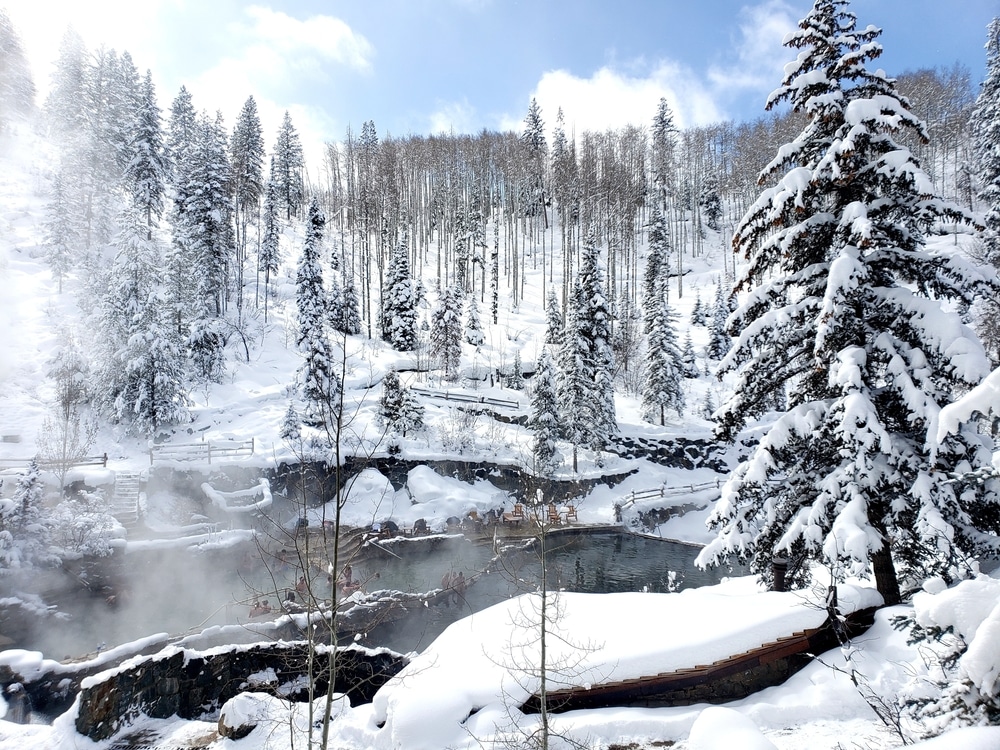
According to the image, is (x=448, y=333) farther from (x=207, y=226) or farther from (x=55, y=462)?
(x=55, y=462)

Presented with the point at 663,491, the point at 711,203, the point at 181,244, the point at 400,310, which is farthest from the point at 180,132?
the point at 711,203

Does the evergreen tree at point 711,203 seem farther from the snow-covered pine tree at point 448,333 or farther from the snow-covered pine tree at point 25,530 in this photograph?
the snow-covered pine tree at point 25,530

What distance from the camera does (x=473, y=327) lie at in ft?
171

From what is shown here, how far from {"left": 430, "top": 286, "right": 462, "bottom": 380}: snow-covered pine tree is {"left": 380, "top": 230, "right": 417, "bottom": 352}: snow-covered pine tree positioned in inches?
156

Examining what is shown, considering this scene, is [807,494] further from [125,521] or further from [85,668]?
[125,521]

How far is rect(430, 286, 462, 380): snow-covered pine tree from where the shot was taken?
145 ft

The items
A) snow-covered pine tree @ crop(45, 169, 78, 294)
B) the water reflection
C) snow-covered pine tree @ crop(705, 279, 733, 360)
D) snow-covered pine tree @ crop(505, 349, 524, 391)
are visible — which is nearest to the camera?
the water reflection

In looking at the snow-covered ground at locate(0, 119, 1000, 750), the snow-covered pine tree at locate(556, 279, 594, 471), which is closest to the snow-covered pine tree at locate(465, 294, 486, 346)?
the snow-covered pine tree at locate(556, 279, 594, 471)

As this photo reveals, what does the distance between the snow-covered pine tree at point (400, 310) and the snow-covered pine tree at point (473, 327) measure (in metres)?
6.02

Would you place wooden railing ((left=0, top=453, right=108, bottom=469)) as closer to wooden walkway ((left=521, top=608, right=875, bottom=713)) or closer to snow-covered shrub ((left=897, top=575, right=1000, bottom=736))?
wooden walkway ((left=521, top=608, right=875, bottom=713))

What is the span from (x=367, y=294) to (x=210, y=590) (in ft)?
117

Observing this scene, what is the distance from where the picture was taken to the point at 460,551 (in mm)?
24766

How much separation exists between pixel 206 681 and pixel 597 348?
30634 mm

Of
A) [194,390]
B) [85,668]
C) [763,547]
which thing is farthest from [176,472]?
[763,547]
